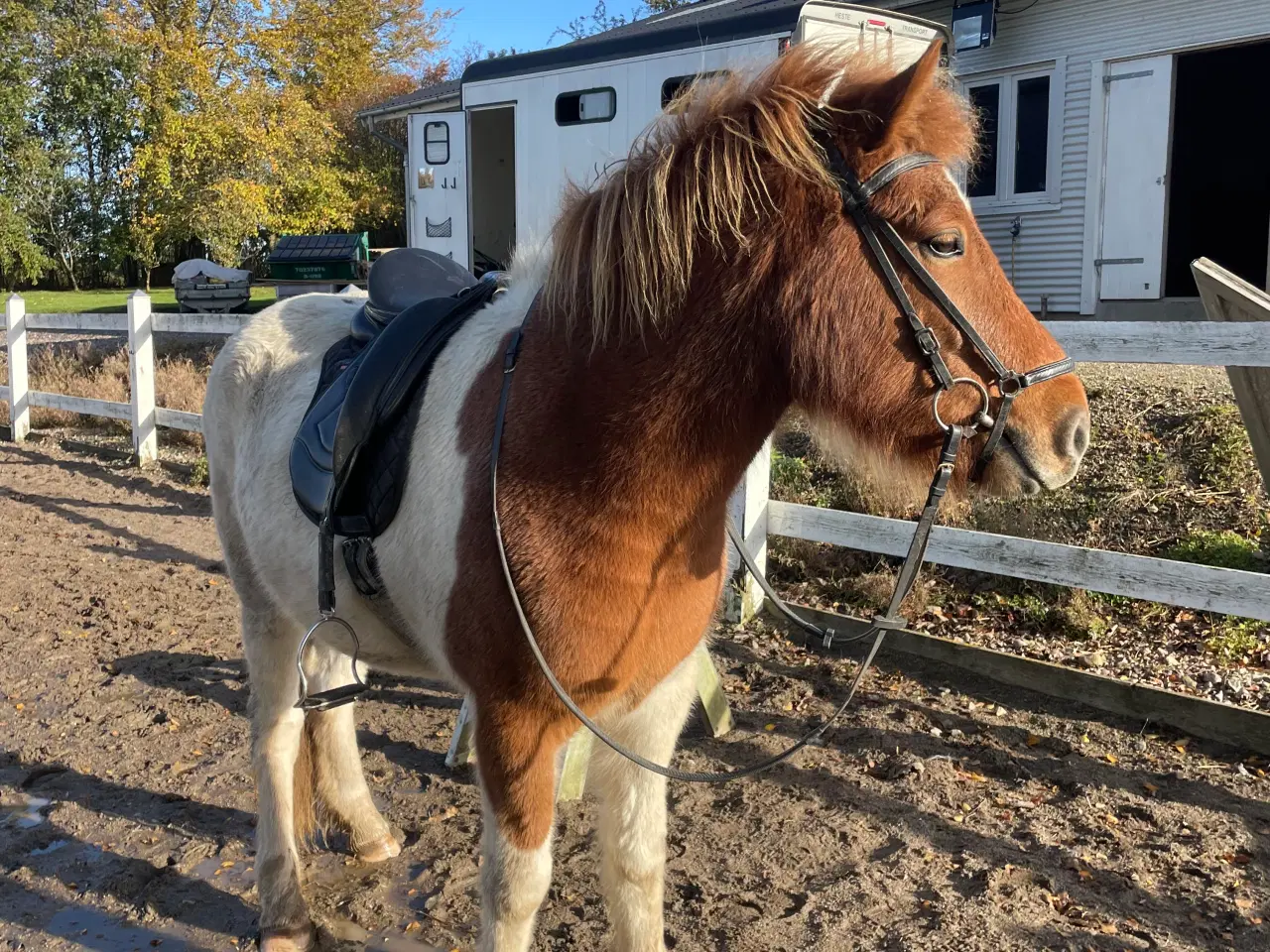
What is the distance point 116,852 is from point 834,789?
2.58m

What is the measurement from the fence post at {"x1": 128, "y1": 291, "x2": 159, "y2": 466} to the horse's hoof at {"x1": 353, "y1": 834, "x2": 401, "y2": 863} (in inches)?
280

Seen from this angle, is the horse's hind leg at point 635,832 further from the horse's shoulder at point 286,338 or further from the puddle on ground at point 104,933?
the horse's shoulder at point 286,338

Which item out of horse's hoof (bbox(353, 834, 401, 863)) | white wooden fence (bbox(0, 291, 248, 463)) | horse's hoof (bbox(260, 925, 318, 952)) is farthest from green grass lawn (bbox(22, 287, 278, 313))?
horse's hoof (bbox(260, 925, 318, 952))

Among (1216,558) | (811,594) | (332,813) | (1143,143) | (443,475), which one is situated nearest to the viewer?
(443,475)

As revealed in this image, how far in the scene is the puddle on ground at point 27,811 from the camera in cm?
354

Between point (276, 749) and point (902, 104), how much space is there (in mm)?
2670

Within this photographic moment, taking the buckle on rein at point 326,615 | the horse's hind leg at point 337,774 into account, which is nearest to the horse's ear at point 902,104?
the buckle on rein at point 326,615

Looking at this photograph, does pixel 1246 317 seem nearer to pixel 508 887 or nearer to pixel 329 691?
pixel 508 887

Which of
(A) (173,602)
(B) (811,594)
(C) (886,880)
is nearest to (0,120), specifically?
(A) (173,602)

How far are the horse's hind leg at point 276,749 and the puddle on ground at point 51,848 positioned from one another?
0.83 metres

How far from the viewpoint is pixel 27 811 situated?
3621 mm

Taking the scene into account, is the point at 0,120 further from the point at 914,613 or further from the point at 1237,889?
the point at 1237,889

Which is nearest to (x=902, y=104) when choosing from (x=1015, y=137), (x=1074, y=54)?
(x=1074, y=54)

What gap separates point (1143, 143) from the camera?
10.2 meters
